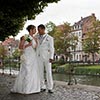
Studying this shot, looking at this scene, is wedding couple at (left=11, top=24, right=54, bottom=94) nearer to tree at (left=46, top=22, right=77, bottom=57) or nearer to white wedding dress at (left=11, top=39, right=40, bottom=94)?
white wedding dress at (left=11, top=39, right=40, bottom=94)

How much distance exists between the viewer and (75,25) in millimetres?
128125

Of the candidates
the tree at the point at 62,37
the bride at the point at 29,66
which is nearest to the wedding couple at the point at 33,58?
the bride at the point at 29,66

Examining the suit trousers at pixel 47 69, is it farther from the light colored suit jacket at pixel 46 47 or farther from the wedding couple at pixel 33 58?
the light colored suit jacket at pixel 46 47

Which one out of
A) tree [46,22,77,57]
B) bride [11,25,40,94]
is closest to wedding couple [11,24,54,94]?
bride [11,25,40,94]

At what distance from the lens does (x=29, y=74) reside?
35.9 feet

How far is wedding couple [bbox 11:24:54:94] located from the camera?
1090 centimetres

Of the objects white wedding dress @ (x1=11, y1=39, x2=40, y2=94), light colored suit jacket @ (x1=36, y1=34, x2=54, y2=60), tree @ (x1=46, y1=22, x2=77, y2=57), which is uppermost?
tree @ (x1=46, y1=22, x2=77, y2=57)

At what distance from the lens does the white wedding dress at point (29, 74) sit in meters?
10.8

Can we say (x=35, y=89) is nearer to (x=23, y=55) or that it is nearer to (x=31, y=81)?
(x=31, y=81)

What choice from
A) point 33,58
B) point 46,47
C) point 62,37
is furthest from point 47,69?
point 62,37

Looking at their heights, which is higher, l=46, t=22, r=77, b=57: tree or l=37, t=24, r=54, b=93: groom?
l=46, t=22, r=77, b=57: tree

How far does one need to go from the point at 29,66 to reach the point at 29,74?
251 mm

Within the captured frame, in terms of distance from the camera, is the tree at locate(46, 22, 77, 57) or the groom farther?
the tree at locate(46, 22, 77, 57)

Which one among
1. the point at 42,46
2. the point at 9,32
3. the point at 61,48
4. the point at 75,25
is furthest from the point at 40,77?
the point at 75,25
